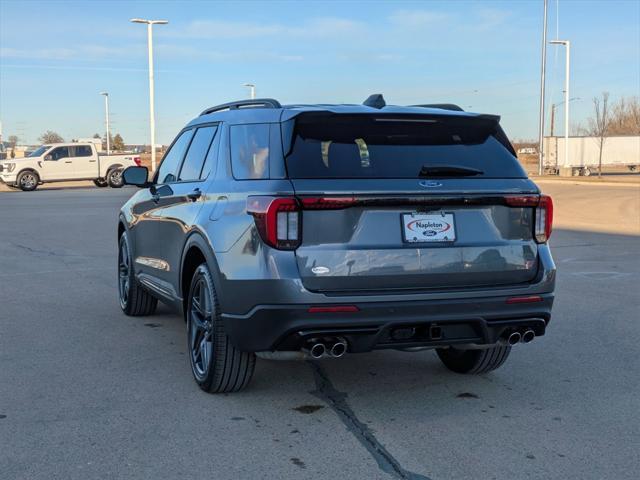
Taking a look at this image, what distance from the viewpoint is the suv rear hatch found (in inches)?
168

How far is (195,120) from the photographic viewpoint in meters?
6.17

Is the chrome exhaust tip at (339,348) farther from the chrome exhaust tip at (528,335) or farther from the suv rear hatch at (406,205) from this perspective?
the chrome exhaust tip at (528,335)

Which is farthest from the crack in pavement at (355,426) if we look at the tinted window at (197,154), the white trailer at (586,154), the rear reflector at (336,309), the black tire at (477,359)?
the white trailer at (586,154)

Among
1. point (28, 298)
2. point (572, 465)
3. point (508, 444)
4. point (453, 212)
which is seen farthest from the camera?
point (28, 298)

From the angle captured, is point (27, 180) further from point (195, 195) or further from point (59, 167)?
point (195, 195)

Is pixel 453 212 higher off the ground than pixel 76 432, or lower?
higher

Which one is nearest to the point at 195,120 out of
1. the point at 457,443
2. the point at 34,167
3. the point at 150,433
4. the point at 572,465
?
the point at 150,433

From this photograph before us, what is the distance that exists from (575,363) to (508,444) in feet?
6.33

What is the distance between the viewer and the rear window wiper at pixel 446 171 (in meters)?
4.49

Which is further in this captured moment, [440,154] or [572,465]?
[440,154]

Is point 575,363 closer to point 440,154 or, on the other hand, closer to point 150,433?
point 440,154

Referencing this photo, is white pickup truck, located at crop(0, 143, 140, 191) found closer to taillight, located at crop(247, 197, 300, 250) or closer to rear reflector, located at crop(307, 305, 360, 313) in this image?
taillight, located at crop(247, 197, 300, 250)

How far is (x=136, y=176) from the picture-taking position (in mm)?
6684

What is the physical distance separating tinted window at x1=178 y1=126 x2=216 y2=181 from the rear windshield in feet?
4.21
